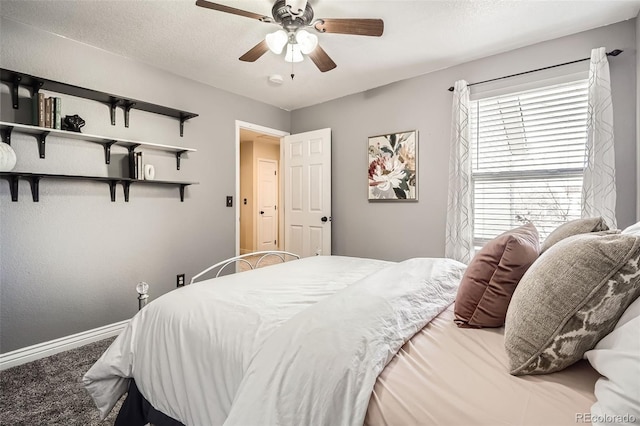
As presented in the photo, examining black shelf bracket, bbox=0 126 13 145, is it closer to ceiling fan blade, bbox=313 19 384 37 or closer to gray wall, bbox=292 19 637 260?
ceiling fan blade, bbox=313 19 384 37

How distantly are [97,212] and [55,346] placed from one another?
1080 millimetres

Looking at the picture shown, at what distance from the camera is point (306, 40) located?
202cm

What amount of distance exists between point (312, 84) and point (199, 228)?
2027mm

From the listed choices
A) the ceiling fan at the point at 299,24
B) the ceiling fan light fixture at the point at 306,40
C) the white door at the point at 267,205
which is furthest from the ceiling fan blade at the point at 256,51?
the white door at the point at 267,205

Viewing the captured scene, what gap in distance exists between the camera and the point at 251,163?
251 inches

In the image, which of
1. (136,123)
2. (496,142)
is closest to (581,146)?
(496,142)

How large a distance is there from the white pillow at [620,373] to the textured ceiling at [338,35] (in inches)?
85.6

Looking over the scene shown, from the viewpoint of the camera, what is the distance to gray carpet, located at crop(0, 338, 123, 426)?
64.4 inches

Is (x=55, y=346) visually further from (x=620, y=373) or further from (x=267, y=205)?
(x=267, y=205)

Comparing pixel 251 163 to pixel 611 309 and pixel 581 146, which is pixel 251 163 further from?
pixel 611 309

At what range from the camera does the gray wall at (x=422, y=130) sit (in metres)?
2.29

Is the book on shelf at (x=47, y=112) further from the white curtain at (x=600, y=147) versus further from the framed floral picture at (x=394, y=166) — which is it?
the white curtain at (x=600, y=147)

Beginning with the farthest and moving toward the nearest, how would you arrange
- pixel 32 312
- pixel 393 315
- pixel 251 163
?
1. pixel 251 163
2. pixel 32 312
3. pixel 393 315

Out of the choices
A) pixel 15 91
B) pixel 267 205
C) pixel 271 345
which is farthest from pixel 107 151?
pixel 267 205
